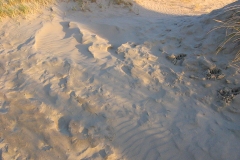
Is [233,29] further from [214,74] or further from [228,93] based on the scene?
[228,93]

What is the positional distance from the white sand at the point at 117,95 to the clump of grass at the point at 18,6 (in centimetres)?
57

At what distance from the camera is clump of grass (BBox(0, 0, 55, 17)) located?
4.96 meters

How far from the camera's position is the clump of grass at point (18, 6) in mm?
4957

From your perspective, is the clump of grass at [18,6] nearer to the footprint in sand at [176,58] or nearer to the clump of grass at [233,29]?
the footprint in sand at [176,58]

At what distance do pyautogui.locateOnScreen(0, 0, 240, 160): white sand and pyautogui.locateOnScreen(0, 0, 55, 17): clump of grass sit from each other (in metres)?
0.57

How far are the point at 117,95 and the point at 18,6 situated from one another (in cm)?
362

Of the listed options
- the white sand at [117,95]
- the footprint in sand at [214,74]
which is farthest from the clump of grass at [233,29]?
the footprint in sand at [214,74]

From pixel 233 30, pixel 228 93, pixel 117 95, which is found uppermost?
pixel 233 30

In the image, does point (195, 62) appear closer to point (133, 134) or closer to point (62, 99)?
point (133, 134)

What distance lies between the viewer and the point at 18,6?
514 centimetres

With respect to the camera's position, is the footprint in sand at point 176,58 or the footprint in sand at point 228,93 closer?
the footprint in sand at point 228,93

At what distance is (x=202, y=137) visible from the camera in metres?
2.54

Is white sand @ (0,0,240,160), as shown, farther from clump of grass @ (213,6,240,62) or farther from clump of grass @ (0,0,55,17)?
clump of grass @ (0,0,55,17)

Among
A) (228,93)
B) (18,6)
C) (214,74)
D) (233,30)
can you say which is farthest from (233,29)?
(18,6)
